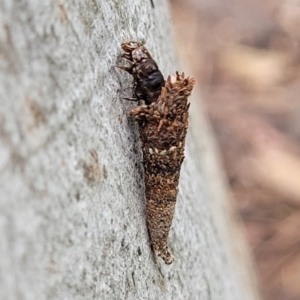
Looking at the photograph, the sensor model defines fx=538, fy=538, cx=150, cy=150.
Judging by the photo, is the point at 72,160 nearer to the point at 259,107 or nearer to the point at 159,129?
the point at 159,129

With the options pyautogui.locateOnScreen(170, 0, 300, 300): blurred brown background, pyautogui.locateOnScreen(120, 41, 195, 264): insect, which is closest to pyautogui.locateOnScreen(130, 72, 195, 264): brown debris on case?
pyautogui.locateOnScreen(120, 41, 195, 264): insect

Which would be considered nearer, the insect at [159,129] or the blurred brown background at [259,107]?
the insect at [159,129]

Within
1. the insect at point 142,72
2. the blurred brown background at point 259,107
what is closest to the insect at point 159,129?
the insect at point 142,72

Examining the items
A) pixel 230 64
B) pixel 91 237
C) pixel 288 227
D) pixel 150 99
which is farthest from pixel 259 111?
pixel 91 237

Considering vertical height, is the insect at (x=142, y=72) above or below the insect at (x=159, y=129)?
above

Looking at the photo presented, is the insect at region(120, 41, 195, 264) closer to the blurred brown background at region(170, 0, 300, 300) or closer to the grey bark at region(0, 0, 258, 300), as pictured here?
the grey bark at region(0, 0, 258, 300)

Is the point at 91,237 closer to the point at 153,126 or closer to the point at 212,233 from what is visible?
the point at 153,126

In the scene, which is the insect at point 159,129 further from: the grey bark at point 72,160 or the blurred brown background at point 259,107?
the blurred brown background at point 259,107
